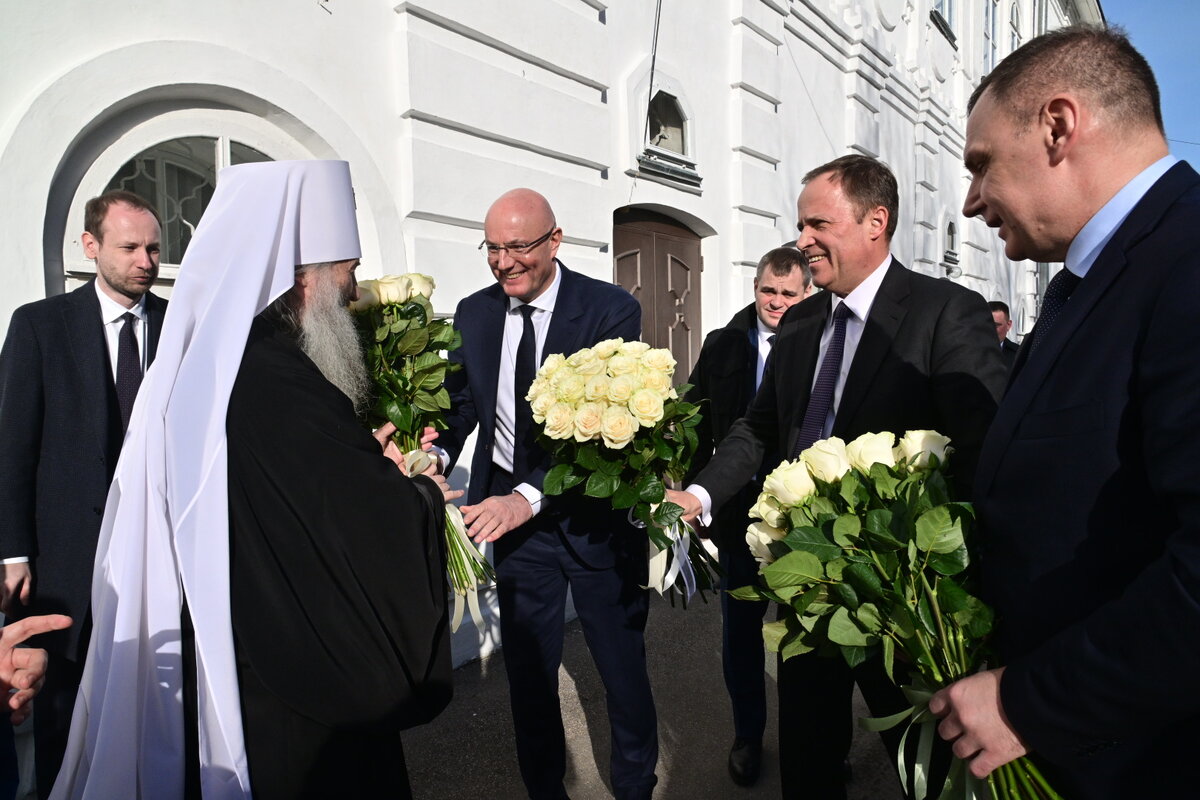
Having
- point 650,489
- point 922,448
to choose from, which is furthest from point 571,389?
point 922,448

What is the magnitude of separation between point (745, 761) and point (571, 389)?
2060mm

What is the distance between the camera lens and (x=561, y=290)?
2984mm

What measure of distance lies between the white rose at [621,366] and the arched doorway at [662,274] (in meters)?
3.72

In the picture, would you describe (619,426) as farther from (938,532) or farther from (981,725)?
(981,725)

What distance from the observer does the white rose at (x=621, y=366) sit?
234cm

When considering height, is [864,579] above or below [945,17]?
below

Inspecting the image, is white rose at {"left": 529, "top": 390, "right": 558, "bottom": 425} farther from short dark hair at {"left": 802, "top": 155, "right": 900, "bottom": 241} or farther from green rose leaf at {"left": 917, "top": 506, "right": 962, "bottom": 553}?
green rose leaf at {"left": 917, "top": 506, "right": 962, "bottom": 553}

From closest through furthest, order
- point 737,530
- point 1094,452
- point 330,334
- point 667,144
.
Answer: point 1094,452, point 330,334, point 737,530, point 667,144

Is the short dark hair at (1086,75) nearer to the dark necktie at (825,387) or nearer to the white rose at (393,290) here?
the dark necktie at (825,387)

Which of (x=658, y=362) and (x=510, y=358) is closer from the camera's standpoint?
(x=658, y=362)

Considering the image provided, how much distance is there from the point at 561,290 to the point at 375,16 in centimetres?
232

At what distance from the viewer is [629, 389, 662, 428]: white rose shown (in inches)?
89.5

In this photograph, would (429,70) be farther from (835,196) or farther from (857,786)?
(857,786)

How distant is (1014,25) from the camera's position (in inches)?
711
